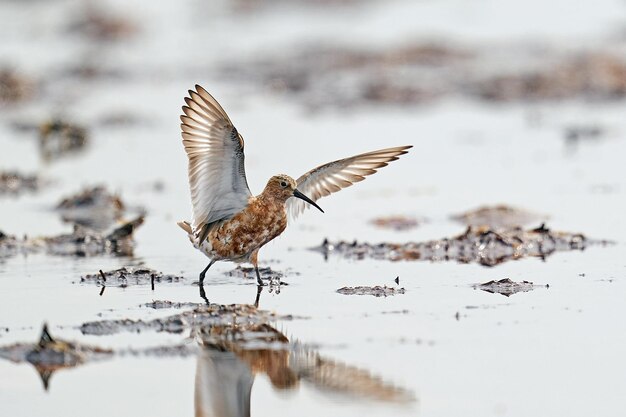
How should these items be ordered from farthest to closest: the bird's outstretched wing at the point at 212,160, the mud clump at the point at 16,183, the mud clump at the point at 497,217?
the mud clump at the point at 16,183, the mud clump at the point at 497,217, the bird's outstretched wing at the point at 212,160

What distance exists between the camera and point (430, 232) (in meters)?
11.6

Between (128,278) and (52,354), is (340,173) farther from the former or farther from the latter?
(52,354)

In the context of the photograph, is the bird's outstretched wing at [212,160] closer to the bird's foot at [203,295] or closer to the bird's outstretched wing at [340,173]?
the bird's foot at [203,295]

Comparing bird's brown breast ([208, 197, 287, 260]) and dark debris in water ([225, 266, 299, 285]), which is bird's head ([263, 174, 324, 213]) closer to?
bird's brown breast ([208, 197, 287, 260])

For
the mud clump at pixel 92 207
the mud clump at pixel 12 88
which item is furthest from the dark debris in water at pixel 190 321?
the mud clump at pixel 12 88

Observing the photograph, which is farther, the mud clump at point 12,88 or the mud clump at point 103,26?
the mud clump at point 103,26

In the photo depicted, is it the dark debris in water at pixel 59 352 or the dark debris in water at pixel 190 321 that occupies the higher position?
the dark debris in water at pixel 190 321

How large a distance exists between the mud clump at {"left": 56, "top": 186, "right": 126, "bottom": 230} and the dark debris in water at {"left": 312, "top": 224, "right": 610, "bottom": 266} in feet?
9.34

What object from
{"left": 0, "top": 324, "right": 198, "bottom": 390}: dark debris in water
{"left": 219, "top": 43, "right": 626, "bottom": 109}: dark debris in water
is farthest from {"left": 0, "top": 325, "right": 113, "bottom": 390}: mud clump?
{"left": 219, "top": 43, "right": 626, "bottom": 109}: dark debris in water

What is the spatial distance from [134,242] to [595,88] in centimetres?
1299

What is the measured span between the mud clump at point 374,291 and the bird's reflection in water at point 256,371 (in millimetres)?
1203

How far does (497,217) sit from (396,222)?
981 millimetres

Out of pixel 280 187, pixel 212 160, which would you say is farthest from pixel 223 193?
pixel 280 187

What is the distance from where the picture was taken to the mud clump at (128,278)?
9164mm
